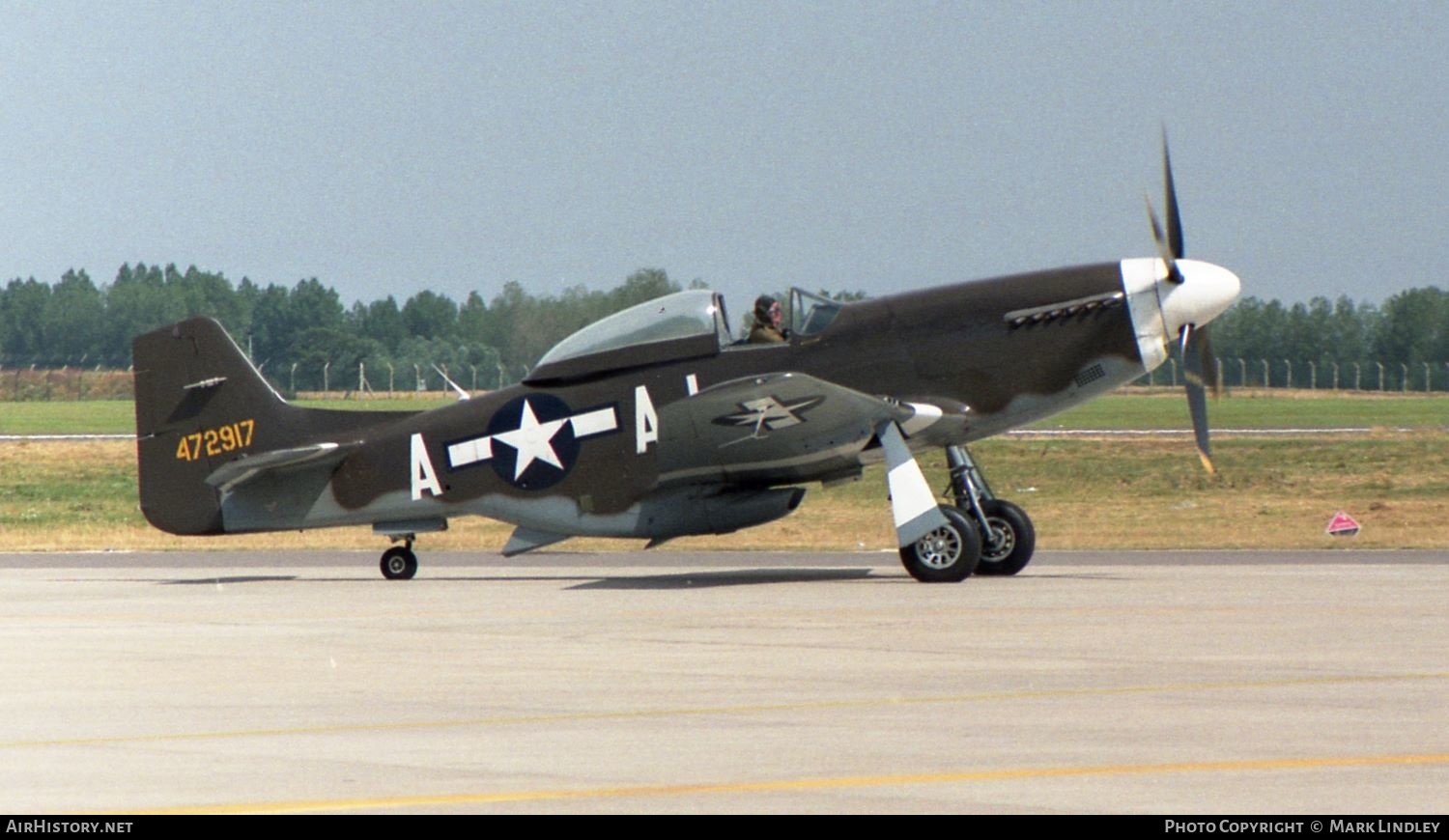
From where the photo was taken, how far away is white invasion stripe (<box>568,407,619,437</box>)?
65.5ft

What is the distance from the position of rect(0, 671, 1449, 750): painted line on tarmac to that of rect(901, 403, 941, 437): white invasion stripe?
8.21 m

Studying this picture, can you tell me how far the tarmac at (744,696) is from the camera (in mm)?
7496

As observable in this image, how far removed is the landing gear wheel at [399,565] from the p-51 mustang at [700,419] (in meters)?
0.03

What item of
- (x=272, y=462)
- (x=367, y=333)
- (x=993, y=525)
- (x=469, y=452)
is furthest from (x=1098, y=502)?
(x=367, y=333)

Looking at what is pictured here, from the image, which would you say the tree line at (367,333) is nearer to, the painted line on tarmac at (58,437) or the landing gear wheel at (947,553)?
the painted line on tarmac at (58,437)

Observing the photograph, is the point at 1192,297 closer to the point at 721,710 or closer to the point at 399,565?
the point at 399,565

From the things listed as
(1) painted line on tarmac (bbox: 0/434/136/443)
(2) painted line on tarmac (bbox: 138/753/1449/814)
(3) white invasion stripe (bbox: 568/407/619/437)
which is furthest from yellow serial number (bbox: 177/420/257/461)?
(1) painted line on tarmac (bbox: 0/434/136/443)

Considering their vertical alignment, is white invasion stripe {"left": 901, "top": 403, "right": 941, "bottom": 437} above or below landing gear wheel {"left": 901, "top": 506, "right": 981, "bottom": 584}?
above

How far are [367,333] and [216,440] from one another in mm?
69274

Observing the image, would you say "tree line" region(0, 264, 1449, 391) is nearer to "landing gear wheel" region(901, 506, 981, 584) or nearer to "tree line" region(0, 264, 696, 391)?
"tree line" region(0, 264, 696, 391)

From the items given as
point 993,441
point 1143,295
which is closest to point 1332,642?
point 1143,295

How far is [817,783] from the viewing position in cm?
760

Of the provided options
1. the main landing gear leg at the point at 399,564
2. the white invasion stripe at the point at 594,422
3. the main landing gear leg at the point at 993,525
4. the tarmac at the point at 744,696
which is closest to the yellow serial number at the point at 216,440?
the main landing gear leg at the point at 399,564
